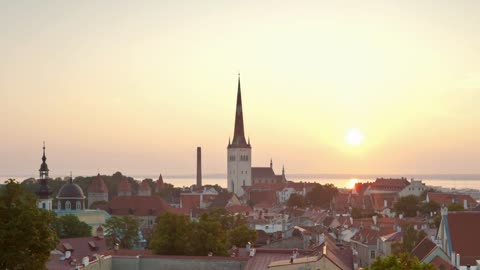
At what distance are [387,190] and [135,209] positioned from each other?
59.6 m

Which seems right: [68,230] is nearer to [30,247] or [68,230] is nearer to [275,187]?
[30,247]

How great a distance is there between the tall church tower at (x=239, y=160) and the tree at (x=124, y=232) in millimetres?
108261

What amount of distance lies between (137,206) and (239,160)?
69197 mm

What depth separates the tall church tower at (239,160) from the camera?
182500 mm

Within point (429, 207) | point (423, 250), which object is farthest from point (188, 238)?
point (429, 207)

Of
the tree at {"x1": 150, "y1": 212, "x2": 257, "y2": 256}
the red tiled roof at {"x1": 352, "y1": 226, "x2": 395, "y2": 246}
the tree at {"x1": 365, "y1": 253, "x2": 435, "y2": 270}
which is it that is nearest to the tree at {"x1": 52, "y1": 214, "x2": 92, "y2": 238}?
the tree at {"x1": 150, "y1": 212, "x2": 257, "y2": 256}

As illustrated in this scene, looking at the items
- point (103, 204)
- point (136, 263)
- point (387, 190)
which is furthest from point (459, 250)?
point (387, 190)

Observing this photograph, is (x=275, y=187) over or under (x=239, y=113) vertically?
under

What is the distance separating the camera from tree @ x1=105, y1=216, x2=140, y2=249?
70500 mm

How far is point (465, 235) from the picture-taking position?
48.7 m

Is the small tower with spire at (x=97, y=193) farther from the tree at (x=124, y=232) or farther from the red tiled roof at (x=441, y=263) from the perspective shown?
the red tiled roof at (x=441, y=263)

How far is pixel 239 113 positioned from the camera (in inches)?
7042

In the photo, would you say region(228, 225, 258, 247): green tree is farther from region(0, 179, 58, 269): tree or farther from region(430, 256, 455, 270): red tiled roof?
region(0, 179, 58, 269): tree

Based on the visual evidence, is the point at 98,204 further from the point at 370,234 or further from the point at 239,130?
the point at 370,234
